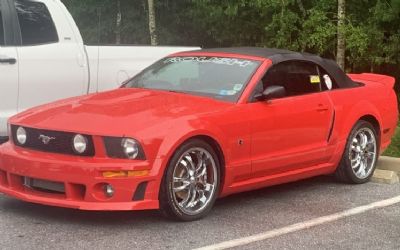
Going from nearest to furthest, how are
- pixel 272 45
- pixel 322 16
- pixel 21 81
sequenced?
pixel 21 81 → pixel 322 16 → pixel 272 45

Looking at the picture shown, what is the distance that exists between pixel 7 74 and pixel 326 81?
10.4 feet

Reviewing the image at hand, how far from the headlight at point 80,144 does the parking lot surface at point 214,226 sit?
0.58 metres

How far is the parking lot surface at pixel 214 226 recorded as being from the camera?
201 inches

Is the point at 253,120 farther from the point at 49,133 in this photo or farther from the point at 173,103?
the point at 49,133

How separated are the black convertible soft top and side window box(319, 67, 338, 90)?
39 mm

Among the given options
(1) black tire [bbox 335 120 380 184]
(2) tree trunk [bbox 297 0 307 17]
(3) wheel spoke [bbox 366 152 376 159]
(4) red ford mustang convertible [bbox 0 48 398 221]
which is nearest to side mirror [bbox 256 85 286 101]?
(4) red ford mustang convertible [bbox 0 48 398 221]

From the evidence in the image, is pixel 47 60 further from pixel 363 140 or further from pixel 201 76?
pixel 363 140

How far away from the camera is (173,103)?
598 centimetres

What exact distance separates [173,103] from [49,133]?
106 centimetres

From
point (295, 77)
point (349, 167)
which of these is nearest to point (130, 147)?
point (295, 77)

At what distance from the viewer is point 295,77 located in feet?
22.5

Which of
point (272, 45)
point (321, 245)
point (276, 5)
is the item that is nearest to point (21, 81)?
point (321, 245)

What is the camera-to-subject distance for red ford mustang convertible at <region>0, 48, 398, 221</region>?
17.5 ft

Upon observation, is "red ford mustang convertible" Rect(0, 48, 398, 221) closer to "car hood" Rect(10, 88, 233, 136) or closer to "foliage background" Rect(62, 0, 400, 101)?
"car hood" Rect(10, 88, 233, 136)
